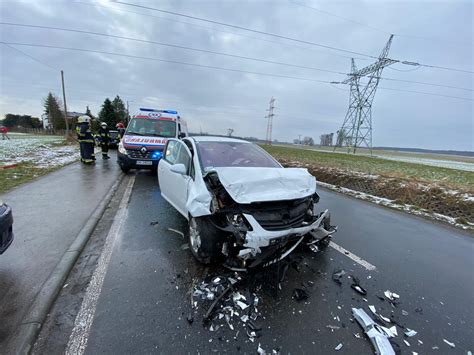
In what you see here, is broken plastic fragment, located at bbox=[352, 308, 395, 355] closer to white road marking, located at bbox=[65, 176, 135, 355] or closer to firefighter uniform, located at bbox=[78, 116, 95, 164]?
white road marking, located at bbox=[65, 176, 135, 355]

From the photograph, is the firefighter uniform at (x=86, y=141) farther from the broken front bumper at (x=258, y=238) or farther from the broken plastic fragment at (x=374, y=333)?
the broken plastic fragment at (x=374, y=333)

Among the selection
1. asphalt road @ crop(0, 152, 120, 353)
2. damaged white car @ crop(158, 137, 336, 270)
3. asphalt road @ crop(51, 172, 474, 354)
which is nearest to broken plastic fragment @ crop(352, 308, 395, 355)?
asphalt road @ crop(51, 172, 474, 354)

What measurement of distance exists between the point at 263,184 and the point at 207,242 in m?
1.01

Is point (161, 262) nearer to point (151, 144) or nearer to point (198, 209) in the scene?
point (198, 209)

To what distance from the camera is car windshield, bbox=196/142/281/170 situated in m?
3.79

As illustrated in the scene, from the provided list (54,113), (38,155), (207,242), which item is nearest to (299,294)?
(207,242)

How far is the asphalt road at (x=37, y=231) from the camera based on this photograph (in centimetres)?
235

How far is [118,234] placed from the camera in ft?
13.0

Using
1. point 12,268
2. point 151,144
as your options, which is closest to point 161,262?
point 12,268

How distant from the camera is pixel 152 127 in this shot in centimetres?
950

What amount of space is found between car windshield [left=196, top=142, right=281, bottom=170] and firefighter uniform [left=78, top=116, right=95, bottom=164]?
8.76 metres

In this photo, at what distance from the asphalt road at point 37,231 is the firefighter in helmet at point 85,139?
10.8 feet

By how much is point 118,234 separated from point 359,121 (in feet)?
130

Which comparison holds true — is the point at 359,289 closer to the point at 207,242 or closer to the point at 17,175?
the point at 207,242
